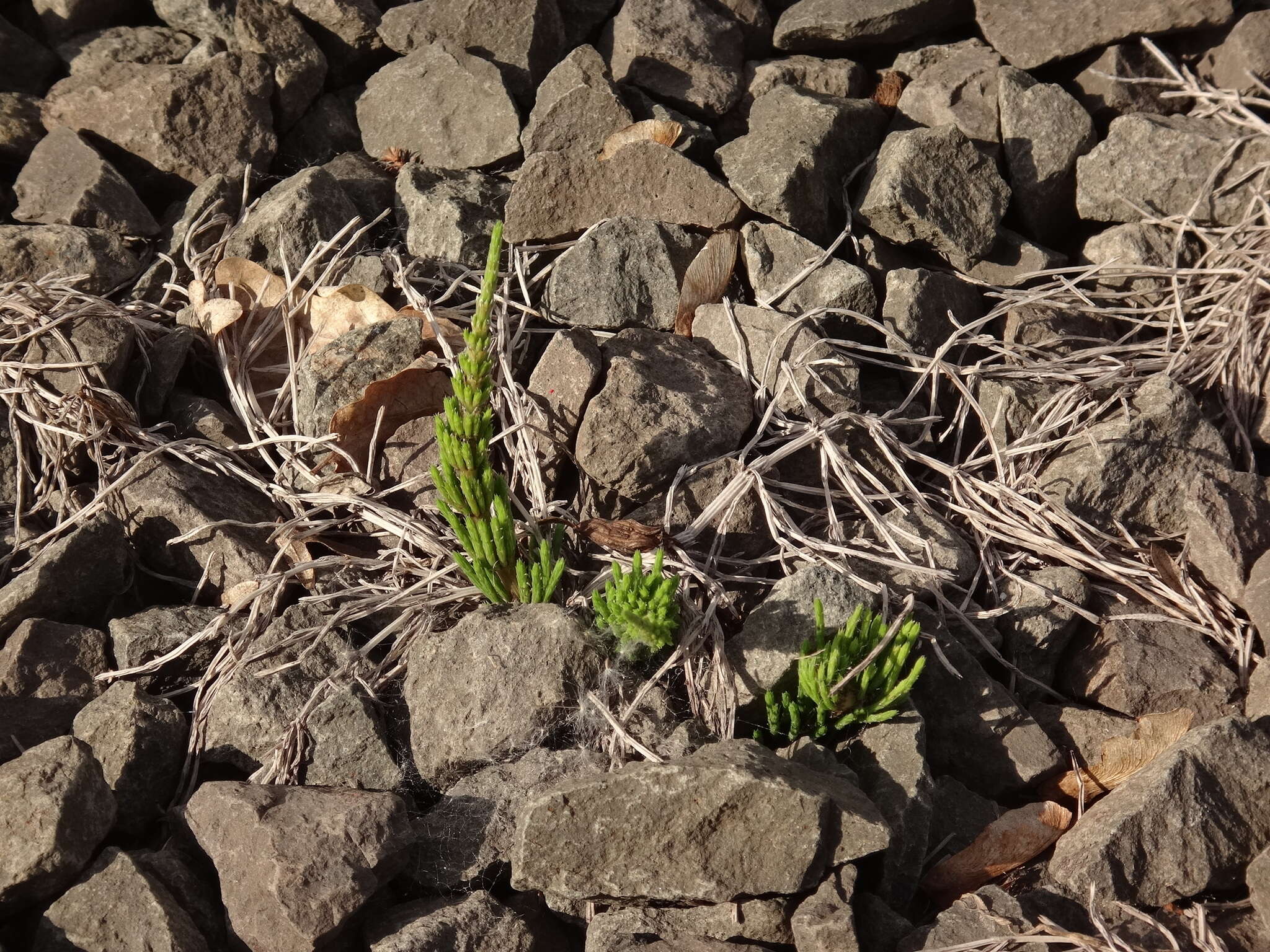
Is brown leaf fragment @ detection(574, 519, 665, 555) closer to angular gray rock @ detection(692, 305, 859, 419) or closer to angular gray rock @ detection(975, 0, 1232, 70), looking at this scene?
angular gray rock @ detection(692, 305, 859, 419)

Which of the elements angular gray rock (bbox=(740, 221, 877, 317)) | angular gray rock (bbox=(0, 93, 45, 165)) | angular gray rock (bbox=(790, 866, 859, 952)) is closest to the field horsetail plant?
angular gray rock (bbox=(790, 866, 859, 952))

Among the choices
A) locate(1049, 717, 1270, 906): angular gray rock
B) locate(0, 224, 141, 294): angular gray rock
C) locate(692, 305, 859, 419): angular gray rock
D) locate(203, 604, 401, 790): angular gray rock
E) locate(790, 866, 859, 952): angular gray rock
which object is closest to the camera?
locate(790, 866, 859, 952): angular gray rock

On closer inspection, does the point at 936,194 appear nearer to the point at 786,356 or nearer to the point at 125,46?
the point at 786,356

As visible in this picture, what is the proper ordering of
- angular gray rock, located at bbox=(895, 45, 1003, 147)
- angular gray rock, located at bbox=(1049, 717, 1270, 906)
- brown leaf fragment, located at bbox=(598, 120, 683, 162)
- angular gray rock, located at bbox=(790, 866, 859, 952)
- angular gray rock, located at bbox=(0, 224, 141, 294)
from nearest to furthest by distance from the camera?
angular gray rock, located at bbox=(790, 866, 859, 952) < angular gray rock, located at bbox=(1049, 717, 1270, 906) < angular gray rock, located at bbox=(0, 224, 141, 294) < brown leaf fragment, located at bbox=(598, 120, 683, 162) < angular gray rock, located at bbox=(895, 45, 1003, 147)

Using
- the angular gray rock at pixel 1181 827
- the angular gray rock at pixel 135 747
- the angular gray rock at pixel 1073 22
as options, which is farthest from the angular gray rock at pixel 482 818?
the angular gray rock at pixel 1073 22

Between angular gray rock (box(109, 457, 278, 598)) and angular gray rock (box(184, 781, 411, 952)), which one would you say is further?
angular gray rock (box(109, 457, 278, 598))
